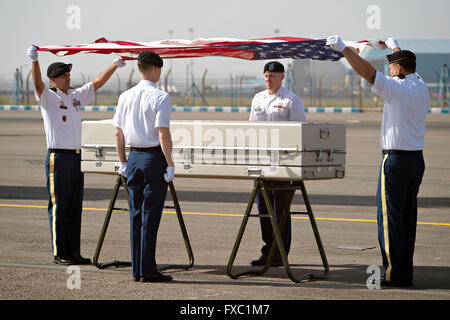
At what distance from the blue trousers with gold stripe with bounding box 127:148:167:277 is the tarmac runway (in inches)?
9.2

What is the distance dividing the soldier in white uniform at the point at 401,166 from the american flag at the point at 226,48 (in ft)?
2.33

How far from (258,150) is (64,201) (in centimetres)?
229

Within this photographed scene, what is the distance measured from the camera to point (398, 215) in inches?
317

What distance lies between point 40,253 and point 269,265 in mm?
2603

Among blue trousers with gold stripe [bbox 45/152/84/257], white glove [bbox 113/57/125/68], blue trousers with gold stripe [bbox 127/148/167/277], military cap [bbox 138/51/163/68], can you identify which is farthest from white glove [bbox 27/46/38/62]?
blue trousers with gold stripe [bbox 127/148/167/277]

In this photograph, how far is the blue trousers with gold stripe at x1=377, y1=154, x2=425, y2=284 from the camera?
802 cm

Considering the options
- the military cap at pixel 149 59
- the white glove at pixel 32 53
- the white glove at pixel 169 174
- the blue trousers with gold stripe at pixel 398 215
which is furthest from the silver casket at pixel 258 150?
the white glove at pixel 32 53

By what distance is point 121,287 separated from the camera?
7898mm

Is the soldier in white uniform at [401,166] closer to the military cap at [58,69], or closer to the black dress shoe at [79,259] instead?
the black dress shoe at [79,259]

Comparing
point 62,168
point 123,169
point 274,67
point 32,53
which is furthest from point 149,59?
point 274,67

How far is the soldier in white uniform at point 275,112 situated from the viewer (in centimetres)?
936

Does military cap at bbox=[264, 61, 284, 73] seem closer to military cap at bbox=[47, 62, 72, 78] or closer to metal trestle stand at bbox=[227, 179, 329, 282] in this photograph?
metal trestle stand at bbox=[227, 179, 329, 282]
